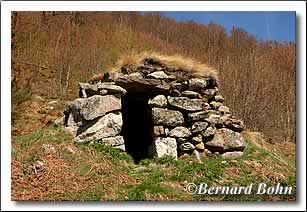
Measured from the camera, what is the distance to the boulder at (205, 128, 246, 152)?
7.01 metres

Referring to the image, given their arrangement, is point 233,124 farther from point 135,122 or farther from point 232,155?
point 135,122

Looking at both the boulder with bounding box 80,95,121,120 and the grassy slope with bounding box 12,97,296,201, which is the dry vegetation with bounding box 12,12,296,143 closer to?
the boulder with bounding box 80,95,121,120

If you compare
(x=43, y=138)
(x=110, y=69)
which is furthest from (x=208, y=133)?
(x=43, y=138)

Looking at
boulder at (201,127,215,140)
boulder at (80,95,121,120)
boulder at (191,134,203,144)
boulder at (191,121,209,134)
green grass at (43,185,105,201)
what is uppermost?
boulder at (80,95,121,120)

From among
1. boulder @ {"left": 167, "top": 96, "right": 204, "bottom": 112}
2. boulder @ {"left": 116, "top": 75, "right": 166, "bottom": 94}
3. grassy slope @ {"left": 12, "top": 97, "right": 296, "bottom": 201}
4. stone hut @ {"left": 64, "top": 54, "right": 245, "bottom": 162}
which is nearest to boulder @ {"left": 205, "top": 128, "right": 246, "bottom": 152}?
stone hut @ {"left": 64, "top": 54, "right": 245, "bottom": 162}

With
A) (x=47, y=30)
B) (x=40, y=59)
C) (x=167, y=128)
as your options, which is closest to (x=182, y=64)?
(x=167, y=128)

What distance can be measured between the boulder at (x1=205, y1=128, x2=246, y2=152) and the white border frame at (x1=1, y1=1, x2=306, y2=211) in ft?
5.13

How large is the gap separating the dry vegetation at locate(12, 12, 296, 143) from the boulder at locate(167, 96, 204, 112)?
121 cm

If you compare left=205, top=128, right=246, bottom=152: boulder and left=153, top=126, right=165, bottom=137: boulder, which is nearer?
left=153, top=126, right=165, bottom=137: boulder

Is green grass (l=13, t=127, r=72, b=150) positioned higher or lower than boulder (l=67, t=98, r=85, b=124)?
lower

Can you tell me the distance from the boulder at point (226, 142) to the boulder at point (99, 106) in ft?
5.81

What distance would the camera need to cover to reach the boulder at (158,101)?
6.92 metres

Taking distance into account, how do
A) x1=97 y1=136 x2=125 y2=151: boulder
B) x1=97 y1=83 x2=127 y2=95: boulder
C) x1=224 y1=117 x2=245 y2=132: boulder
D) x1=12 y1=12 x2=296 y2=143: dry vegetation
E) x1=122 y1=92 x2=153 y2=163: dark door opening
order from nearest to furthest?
x1=97 y1=136 x2=125 y2=151: boulder < x1=97 y1=83 x2=127 y2=95: boulder < x1=224 y1=117 x2=245 y2=132: boulder < x1=122 y1=92 x2=153 y2=163: dark door opening < x1=12 y1=12 x2=296 y2=143: dry vegetation

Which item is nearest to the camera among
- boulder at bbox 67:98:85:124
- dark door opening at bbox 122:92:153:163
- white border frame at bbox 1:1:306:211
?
white border frame at bbox 1:1:306:211
